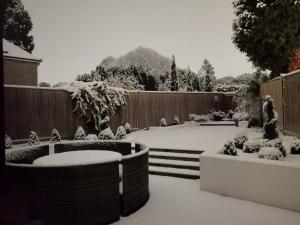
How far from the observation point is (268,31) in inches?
673

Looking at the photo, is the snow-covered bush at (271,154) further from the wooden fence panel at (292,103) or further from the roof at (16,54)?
the roof at (16,54)

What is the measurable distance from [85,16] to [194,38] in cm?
1264

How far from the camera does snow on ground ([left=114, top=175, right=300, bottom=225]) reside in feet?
18.4

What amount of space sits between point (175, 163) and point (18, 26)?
3242 centimetres

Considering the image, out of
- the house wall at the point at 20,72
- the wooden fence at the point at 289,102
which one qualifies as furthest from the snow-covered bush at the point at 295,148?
the house wall at the point at 20,72

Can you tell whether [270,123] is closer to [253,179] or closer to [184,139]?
[253,179]

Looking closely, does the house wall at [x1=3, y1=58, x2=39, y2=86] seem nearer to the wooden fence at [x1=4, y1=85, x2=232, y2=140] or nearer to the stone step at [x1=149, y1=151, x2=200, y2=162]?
the wooden fence at [x1=4, y1=85, x2=232, y2=140]

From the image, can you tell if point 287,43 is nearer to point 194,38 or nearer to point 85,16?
point 194,38

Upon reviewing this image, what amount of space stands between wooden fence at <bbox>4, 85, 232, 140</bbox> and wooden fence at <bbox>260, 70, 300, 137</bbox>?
316 inches

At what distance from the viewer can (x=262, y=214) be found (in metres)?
5.90

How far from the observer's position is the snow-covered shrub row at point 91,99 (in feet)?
48.2

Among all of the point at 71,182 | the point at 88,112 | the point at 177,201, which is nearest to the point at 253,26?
the point at 88,112

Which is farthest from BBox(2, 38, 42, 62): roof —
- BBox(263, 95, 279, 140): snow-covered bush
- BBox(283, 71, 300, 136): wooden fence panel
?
BBox(263, 95, 279, 140): snow-covered bush

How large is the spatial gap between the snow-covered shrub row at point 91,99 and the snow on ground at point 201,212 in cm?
823
